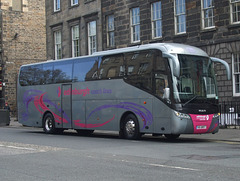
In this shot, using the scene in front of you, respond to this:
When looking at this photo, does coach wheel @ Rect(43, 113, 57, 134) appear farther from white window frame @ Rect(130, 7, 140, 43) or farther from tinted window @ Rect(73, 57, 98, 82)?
white window frame @ Rect(130, 7, 140, 43)

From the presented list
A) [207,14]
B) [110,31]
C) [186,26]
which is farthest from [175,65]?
[110,31]

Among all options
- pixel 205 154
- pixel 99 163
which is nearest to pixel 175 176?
pixel 99 163

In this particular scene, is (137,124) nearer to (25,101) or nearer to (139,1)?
(25,101)

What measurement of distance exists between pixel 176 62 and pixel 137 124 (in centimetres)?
336

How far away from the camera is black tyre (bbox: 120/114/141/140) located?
1832 cm

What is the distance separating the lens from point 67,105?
22141 millimetres

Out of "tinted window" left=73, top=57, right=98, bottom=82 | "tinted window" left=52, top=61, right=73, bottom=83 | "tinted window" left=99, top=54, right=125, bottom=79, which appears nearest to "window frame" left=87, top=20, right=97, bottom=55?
→ "tinted window" left=52, top=61, right=73, bottom=83

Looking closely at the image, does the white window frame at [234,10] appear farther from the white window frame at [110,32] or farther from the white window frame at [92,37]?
the white window frame at [92,37]

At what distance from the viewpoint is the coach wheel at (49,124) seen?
23.5 meters

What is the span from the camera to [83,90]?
21.0 metres

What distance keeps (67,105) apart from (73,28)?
15.7 meters

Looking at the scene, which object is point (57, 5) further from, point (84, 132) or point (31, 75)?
point (84, 132)

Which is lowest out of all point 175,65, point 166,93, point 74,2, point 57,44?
point 166,93

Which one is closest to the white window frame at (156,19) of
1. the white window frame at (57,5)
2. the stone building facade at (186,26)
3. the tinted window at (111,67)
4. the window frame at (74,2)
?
the stone building facade at (186,26)
